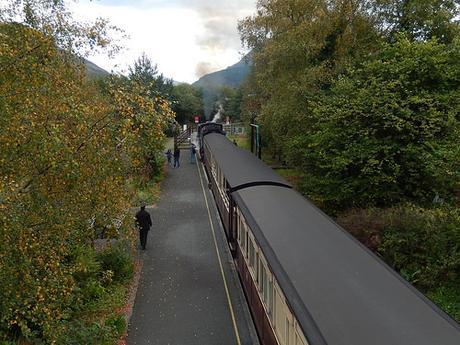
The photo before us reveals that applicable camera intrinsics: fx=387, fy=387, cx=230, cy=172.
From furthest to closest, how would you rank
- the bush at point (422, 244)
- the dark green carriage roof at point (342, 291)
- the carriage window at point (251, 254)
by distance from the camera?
the bush at point (422, 244)
the carriage window at point (251, 254)
the dark green carriage roof at point (342, 291)

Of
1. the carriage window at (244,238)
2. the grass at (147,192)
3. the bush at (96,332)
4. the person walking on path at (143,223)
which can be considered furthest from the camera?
the grass at (147,192)

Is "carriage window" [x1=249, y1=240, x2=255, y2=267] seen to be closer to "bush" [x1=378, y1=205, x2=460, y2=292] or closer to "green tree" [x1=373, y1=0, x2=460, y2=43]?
"bush" [x1=378, y1=205, x2=460, y2=292]

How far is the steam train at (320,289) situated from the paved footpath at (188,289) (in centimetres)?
91

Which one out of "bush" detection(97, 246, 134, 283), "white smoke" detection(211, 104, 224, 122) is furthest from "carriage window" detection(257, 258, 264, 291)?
"white smoke" detection(211, 104, 224, 122)

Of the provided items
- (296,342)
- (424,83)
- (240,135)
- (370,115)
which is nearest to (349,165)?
(370,115)

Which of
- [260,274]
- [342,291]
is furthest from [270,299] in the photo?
[342,291]

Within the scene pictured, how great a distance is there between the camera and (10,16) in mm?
10000

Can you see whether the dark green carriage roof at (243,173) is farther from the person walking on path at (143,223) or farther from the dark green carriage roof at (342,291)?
the dark green carriage roof at (342,291)

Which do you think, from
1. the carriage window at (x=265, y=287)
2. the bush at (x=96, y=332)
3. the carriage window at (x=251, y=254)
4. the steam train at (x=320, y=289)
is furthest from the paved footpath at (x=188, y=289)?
the carriage window at (x=265, y=287)

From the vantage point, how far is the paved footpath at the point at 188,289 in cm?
877

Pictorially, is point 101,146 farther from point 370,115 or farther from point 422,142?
point 422,142

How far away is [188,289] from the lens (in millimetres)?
10898

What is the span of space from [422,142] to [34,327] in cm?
1296

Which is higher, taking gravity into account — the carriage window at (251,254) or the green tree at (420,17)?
the green tree at (420,17)
